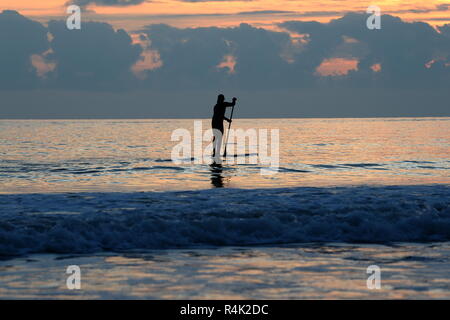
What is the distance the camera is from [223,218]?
456 inches

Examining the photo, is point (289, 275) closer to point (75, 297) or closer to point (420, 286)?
point (420, 286)

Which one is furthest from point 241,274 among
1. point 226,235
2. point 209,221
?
point 209,221

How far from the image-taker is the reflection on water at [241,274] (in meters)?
6.95

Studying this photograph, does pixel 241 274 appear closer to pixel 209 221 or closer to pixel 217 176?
pixel 209 221

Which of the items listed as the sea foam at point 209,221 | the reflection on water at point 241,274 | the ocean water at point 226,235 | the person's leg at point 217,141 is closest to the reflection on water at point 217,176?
the ocean water at point 226,235

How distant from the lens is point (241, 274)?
7.89 metres

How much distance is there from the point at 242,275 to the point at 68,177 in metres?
13.3

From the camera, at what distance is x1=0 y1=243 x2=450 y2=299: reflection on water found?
6.95 m

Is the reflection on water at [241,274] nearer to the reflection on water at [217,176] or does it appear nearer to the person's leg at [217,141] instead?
the reflection on water at [217,176]

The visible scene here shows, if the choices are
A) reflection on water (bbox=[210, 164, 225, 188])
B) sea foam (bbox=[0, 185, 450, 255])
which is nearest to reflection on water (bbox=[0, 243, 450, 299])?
sea foam (bbox=[0, 185, 450, 255])

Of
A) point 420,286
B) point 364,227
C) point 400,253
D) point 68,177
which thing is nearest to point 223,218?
point 364,227
